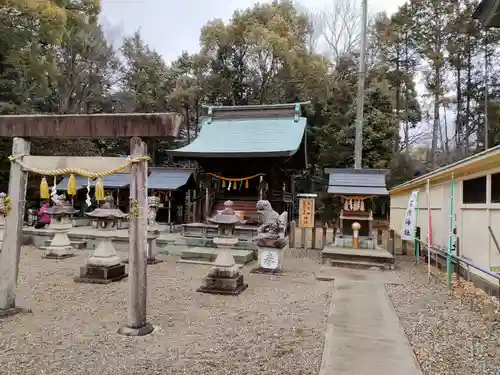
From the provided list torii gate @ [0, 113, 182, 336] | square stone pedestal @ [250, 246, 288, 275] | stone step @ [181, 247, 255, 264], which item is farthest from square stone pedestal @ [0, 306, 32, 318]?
stone step @ [181, 247, 255, 264]

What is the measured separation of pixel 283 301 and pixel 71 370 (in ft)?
11.2

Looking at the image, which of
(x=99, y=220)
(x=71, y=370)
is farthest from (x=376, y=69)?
(x=71, y=370)

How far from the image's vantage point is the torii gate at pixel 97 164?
422cm

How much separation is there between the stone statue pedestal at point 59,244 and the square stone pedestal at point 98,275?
2978 mm

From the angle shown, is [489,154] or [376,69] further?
[376,69]

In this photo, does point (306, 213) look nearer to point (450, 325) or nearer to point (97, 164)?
point (450, 325)

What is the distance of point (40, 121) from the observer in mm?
4750

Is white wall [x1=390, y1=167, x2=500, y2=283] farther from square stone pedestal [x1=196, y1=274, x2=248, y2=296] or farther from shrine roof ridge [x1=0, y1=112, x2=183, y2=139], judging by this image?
shrine roof ridge [x1=0, y1=112, x2=183, y2=139]

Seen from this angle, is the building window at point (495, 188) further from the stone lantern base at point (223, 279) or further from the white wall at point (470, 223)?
the stone lantern base at point (223, 279)

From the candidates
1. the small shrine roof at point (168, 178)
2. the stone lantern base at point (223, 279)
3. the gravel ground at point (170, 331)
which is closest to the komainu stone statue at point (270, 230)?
the gravel ground at point (170, 331)

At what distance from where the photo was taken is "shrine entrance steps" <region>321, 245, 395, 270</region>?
29.5 feet

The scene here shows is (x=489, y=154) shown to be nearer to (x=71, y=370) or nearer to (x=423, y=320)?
(x=423, y=320)

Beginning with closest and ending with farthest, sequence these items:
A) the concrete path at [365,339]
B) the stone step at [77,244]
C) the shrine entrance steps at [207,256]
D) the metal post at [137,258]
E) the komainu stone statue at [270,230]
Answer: the concrete path at [365,339] < the metal post at [137,258] < the komainu stone statue at [270,230] < the shrine entrance steps at [207,256] < the stone step at [77,244]

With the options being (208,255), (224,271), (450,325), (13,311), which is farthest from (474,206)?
(13,311)
